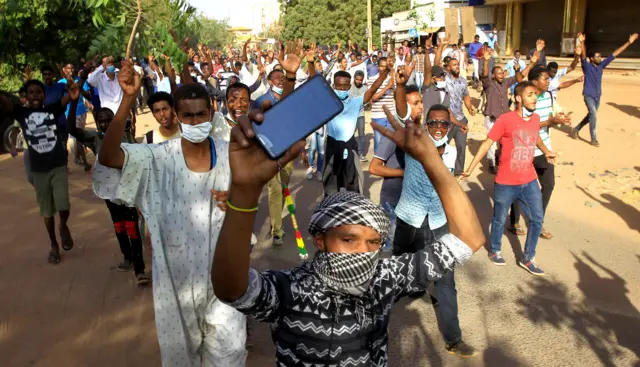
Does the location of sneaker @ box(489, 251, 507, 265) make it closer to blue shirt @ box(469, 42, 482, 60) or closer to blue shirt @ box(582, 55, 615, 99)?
blue shirt @ box(582, 55, 615, 99)

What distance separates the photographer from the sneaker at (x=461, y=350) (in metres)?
4.08

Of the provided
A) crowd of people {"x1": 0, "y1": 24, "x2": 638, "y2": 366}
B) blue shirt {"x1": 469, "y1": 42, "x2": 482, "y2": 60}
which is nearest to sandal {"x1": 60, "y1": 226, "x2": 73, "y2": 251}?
crowd of people {"x1": 0, "y1": 24, "x2": 638, "y2": 366}

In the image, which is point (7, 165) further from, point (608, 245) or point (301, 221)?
point (608, 245)

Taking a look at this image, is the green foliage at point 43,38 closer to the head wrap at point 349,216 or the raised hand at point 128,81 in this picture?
the raised hand at point 128,81

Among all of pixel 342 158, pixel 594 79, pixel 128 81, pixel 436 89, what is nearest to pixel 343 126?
pixel 342 158

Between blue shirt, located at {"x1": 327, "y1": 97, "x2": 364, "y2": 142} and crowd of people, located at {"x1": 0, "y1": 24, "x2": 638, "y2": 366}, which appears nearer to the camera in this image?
crowd of people, located at {"x1": 0, "y1": 24, "x2": 638, "y2": 366}

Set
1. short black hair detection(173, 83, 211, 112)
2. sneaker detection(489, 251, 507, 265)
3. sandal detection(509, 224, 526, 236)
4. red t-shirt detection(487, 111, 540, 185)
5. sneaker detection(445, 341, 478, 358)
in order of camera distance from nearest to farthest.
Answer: short black hair detection(173, 83, 211, 112), sneaker detection(445, 341, 478, 358), red t-shirt detection(487, 111, 540, 185), sneaker detection(489, 251, 507, 265), sandal detection(509, 224, 526, 236)

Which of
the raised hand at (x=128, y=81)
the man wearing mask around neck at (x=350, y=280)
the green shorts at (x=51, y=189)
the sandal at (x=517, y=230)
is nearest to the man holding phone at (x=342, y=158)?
the sandal at (x=517, y=230)

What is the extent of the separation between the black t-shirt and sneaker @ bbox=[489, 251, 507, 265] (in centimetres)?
487

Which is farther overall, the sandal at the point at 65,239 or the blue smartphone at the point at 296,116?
the sandal at the point at 65,239

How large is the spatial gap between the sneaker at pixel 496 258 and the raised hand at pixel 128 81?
433 cm

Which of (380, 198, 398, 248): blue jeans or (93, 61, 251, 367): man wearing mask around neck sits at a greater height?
(93, 61, 251, 367): man wearing mask around neck

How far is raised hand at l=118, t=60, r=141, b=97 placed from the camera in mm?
2742

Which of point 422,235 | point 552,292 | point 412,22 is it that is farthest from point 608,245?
point 412,22
